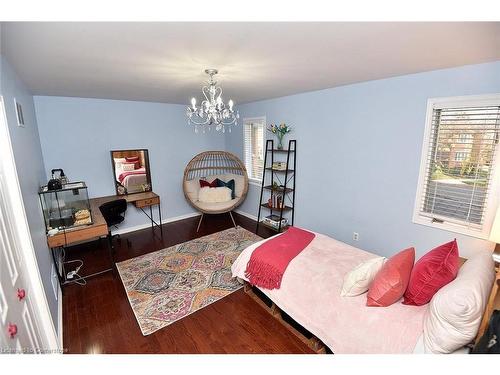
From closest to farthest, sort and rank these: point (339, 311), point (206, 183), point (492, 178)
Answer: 1. point (339, 311)
2. point (492, 178)
3. point (206, 183)

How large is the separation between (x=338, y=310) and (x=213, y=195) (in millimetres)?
3192

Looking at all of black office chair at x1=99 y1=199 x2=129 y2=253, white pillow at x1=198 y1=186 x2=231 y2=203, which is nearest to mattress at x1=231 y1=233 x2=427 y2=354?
black office chair at x1=99 y1=199 x2=129 y2=253

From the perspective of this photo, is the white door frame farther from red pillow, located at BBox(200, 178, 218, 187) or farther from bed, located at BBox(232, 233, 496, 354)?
red pillow, located at BBox(200, 178, 218, 187)

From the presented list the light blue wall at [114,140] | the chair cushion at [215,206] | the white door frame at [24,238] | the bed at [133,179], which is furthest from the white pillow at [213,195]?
the white door frame at [24,238]

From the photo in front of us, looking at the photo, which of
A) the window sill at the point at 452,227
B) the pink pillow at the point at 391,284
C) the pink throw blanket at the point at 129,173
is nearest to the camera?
the pink pillow at the point at 391,284

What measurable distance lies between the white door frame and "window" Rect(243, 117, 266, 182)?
3484 mm

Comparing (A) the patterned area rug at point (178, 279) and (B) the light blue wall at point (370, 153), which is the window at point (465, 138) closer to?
(B) the light blue wall at point (370, 153)

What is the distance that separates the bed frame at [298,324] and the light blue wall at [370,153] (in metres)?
0.76

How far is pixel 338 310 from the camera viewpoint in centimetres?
165

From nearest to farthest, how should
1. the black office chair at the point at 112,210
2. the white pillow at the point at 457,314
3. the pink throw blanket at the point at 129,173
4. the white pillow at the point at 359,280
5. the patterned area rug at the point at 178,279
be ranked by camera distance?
the white pillow at the point at 457,314 → the white pillow at the point at 359,280 → the patterned area rug at the point at 178,279 → the black office chair at the point at 112,210 → the pink throw blanket at the point at 129,173

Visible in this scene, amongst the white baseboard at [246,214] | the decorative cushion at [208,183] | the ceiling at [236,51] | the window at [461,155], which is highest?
the ceiling at [236,51]

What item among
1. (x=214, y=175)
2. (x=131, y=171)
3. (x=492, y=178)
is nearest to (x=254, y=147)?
(x=214, y=175)

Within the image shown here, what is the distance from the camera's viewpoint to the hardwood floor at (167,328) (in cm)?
186

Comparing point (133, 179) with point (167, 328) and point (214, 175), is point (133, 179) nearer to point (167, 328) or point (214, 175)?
point (214, 175)
